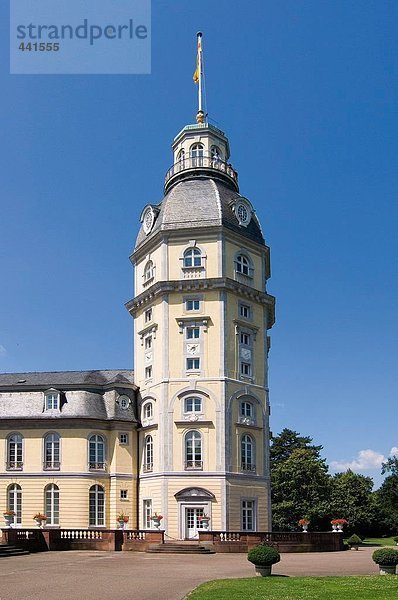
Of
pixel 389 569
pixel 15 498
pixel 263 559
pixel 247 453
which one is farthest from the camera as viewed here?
pixel 15 498

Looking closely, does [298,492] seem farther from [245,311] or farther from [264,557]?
[264,557]

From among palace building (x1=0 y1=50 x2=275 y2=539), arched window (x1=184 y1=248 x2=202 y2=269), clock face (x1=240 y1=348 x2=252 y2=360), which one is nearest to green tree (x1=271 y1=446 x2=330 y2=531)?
palace building (x1=0 y1=50 x2=275 y2=539)

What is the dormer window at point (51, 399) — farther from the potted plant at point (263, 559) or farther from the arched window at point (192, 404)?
the potted plant at point (263, 559)

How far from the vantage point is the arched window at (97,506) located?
4916 centimetres

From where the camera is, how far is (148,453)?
1966 inches

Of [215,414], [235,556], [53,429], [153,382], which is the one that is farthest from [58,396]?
[235,556]

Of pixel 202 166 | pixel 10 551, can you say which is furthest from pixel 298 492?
pixel 10 551

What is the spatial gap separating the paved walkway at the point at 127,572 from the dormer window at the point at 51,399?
15.0 meters

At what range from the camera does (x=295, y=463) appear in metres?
69.2

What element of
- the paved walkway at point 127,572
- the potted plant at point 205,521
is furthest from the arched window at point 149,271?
the paved walkway at point 127,572

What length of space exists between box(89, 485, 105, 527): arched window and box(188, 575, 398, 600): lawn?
27.2 metres

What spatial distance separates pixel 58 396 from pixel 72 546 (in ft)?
42.9

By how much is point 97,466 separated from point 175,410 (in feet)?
24.0

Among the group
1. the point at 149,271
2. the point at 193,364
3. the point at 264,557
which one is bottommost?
the point at 264,557
